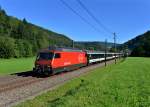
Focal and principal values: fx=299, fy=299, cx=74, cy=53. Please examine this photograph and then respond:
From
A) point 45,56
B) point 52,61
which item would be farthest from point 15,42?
point 52,61

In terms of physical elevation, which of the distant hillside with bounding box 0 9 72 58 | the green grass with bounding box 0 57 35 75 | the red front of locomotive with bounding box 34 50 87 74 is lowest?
the green grass with bounding box 0 57 35 75

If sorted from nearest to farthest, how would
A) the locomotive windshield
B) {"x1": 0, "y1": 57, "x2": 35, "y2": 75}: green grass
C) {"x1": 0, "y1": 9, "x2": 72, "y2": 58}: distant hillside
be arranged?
the locomotive windshield → {"x1": 0, "y1": 57, "x2": 35, "y2": 75}: green grass → {"x1": 0, "y1": 9, "x2": 72, "y2": 58}: distant hillside

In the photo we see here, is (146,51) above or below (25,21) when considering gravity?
below

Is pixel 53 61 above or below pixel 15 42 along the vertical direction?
below

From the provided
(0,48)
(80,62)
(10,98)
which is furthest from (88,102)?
(0,48)

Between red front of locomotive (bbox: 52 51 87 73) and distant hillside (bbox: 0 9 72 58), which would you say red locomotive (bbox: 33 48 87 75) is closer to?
red front of locomotive (bbox: 52 51 87 73)

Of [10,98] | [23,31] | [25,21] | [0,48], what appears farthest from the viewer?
[25,21]

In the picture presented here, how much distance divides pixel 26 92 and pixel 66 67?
56.3ft

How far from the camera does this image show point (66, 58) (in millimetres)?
35875

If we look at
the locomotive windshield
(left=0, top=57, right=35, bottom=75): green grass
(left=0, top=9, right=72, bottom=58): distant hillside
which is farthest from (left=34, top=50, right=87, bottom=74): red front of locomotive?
(left=0, top=9, right=72, bottom=58): distant hillside

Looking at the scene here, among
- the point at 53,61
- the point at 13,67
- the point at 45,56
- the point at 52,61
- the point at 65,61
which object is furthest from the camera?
the point at 13,67

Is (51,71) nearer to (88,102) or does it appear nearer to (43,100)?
(43,100)

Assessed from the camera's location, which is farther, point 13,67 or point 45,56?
point 13,67

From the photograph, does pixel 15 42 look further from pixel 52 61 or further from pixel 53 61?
pixel 52 61
